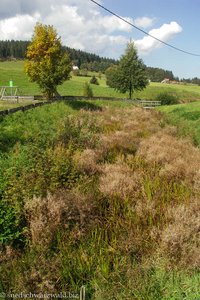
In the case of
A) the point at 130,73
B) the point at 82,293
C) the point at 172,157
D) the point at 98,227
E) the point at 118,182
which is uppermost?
the point at 130,73

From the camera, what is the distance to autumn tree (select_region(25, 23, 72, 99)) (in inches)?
1403

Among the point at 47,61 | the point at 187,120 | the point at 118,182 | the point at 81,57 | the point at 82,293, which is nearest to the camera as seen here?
the point at 82,293

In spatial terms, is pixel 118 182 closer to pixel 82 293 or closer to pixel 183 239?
pixel 183 239

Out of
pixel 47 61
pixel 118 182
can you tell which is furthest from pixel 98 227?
pixel 47 61

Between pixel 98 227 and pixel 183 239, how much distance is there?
1715mm

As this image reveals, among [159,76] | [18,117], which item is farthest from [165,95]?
[159,76]

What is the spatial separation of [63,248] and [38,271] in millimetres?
813

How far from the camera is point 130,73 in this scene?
5628 centimetres

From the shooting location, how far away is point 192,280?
17.6ft

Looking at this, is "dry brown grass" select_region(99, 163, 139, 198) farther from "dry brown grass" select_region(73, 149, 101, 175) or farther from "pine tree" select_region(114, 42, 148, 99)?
"pine tree" select_region(114, 42, 148, 99)

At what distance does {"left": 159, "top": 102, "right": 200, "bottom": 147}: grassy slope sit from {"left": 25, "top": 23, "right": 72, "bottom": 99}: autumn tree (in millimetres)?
11632

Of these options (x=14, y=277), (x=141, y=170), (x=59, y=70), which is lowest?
(x=14, y=277)

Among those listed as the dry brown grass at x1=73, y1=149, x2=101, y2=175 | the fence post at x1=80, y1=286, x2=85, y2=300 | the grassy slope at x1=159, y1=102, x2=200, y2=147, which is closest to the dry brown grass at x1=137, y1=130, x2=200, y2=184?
the dry brown grass at x1=73, y1=149, x2=101, y2=175

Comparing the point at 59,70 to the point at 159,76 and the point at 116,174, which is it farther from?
the point at 159,76
